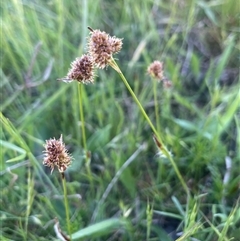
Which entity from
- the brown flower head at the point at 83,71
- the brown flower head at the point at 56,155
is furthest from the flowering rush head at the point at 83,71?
the brown flower head at the point at 56,155

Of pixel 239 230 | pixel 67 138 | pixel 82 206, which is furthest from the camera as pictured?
pixel 67 138

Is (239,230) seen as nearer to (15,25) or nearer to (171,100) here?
(171,100)

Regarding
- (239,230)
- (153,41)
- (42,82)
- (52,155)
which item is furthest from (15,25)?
(239,230)

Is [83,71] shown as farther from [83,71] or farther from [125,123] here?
[125,123]

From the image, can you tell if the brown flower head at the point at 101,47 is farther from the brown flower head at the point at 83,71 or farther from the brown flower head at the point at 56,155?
the brown flower head at the point at 56,155

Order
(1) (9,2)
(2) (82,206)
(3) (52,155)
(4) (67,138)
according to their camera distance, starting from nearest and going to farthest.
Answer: (3) (52,155), (2) (82,206), (4) (67,138), (1) (9,2)

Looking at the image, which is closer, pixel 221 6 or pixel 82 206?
pixel 82 206

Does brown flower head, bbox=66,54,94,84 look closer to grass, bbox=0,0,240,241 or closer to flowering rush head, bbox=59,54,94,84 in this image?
flowering rush head, bbox=59,54,94,84

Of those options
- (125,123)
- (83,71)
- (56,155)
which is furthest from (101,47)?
(125,123)
